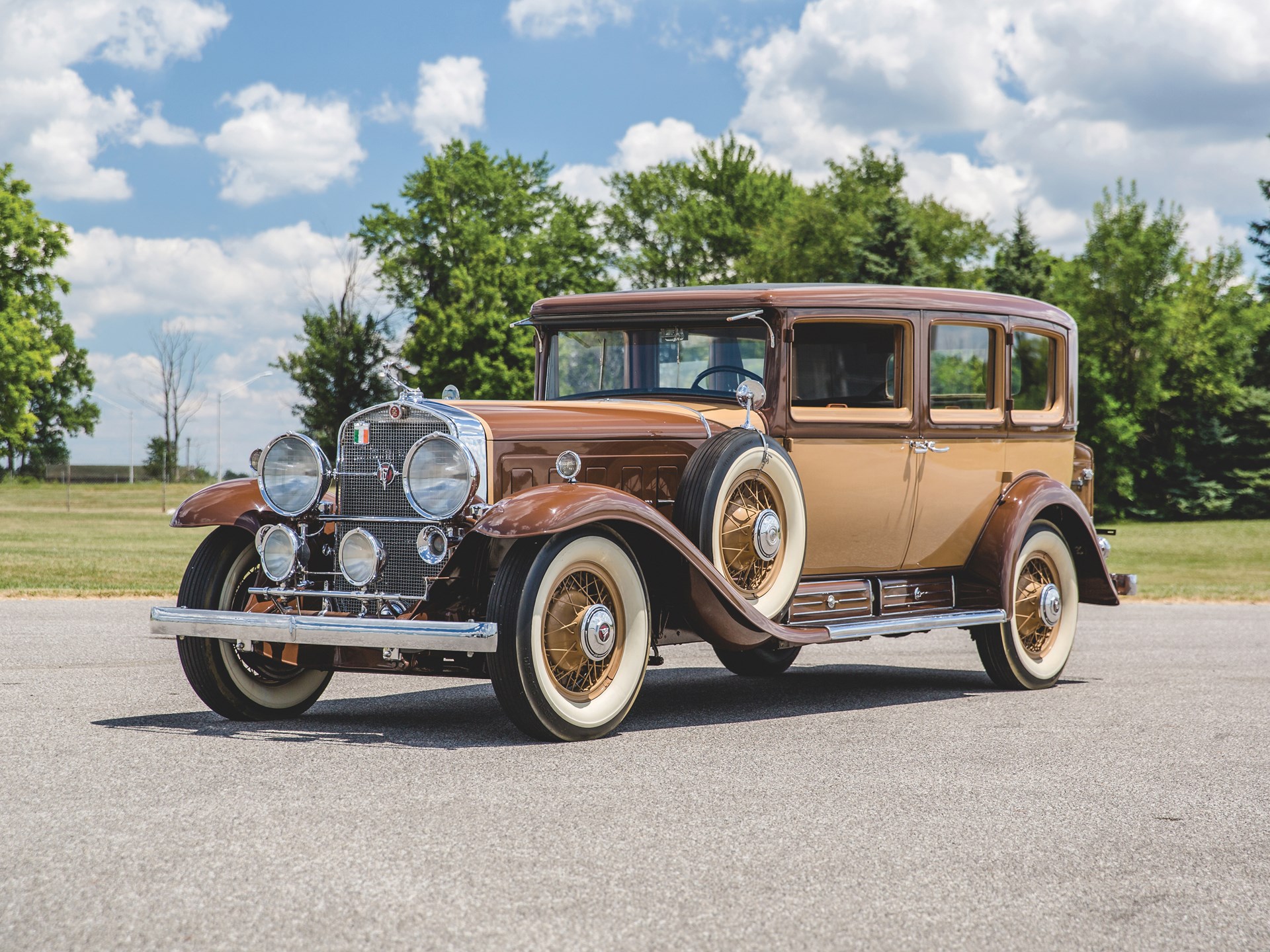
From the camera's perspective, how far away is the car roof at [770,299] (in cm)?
781

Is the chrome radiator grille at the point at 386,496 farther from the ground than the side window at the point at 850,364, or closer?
closer

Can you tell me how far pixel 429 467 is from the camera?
20.7ft

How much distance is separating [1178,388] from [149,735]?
5051 cm

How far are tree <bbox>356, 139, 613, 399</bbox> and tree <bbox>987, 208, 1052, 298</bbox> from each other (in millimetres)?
14815

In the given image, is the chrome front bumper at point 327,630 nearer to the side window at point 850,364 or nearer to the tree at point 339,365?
the side window at point 850,364

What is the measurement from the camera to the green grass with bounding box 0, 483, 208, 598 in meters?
16.3

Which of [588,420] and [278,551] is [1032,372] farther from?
[278,551]

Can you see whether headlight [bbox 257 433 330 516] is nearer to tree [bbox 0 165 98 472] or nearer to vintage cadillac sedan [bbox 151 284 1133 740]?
vintage cadillac sedan [bbox 151 284 1133 740]

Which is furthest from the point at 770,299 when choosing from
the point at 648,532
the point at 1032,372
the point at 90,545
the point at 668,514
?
the point at 90,545

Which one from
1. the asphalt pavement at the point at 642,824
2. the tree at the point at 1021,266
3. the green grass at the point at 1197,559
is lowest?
the green grass at the point at 1197,559

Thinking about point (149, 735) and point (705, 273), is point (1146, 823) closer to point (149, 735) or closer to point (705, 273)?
→ point (149, 735)

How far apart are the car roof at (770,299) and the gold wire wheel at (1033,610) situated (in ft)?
5.25

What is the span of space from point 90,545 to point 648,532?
21312mm

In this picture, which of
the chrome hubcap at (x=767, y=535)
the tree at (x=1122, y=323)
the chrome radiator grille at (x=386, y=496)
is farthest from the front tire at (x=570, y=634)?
the tree at (x=1122, y=323)
